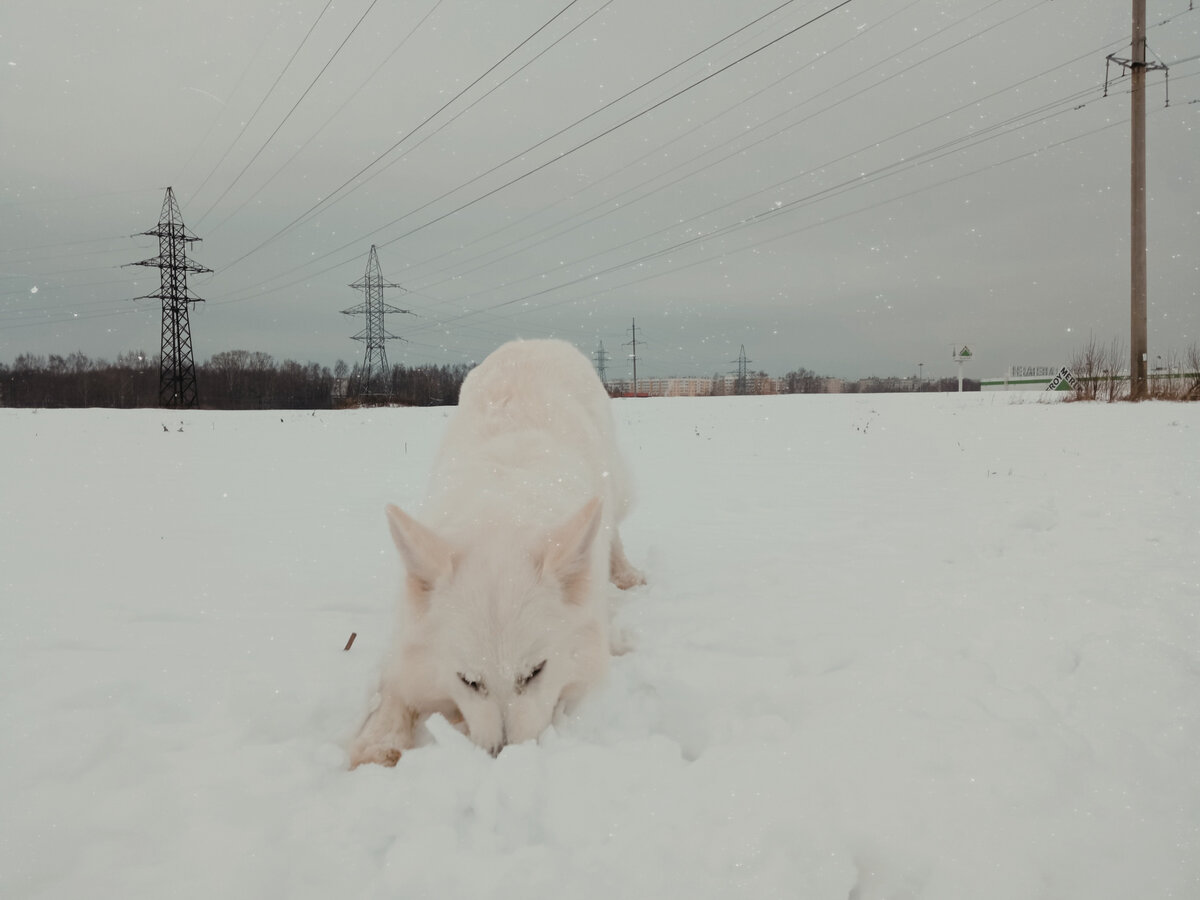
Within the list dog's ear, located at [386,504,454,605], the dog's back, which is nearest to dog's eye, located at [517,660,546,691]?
dog's ear, located at [386,504,454,605]

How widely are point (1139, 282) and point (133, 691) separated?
2069 cm

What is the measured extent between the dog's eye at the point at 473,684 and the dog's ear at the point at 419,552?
33cm

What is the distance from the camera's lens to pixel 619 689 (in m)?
2.41

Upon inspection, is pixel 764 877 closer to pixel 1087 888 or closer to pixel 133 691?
pixel 1087 888

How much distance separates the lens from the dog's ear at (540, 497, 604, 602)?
2.21m

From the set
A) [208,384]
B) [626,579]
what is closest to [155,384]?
[208,384]

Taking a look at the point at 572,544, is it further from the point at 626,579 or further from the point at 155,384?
the point at 155,384

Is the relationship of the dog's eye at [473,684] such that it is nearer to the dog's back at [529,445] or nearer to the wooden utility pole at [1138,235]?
the dog's back at [529,445]

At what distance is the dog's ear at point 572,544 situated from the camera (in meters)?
2.21

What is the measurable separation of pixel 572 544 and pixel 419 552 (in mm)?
544

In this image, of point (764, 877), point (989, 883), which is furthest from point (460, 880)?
point (989, 883)

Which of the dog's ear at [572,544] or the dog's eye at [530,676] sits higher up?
the dog's ear at [572,544]

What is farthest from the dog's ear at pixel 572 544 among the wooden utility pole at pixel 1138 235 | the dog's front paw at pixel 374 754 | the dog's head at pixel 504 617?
the wooden utility pole at pixel 1138 235

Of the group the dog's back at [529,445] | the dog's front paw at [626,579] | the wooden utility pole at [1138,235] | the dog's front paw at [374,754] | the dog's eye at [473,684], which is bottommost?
the dog's front paw at [374,754]
